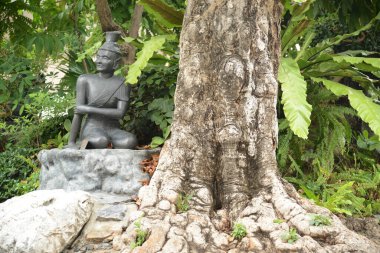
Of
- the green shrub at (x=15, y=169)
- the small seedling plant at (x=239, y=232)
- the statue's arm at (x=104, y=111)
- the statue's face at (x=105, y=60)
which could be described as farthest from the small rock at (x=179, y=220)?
the green shrub at (x=15, y=169)

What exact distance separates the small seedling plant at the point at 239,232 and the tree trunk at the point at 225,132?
0.11 feet

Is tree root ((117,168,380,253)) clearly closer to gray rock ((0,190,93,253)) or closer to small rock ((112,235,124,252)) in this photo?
small rock ((112,235,124,252))

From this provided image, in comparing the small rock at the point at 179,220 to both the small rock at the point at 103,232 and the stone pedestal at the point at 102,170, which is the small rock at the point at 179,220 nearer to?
the small rock at the point at 103,232

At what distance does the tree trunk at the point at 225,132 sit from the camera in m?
3.24

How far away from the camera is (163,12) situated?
18.1 ft

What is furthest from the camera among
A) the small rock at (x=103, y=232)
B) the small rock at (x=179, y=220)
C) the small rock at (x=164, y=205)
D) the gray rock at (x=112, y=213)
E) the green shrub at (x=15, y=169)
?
the green shrub at (x=15, y=169)

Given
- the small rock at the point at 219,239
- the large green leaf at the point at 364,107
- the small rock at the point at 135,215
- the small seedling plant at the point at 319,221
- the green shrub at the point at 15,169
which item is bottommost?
the green shrub at the point at 15,169

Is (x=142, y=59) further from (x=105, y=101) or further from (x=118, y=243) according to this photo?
(x=118, y=243)

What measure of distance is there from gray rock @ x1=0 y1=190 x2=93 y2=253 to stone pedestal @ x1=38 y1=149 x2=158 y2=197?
0.76 meters

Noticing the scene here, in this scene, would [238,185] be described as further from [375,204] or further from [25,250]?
[375,204]

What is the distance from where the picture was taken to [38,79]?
336 inches

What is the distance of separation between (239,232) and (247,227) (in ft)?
0.25

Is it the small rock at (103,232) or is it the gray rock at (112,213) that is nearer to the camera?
the small rock at (103,232)

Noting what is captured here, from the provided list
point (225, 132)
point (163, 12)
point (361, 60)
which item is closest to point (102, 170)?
point (225, 132)
